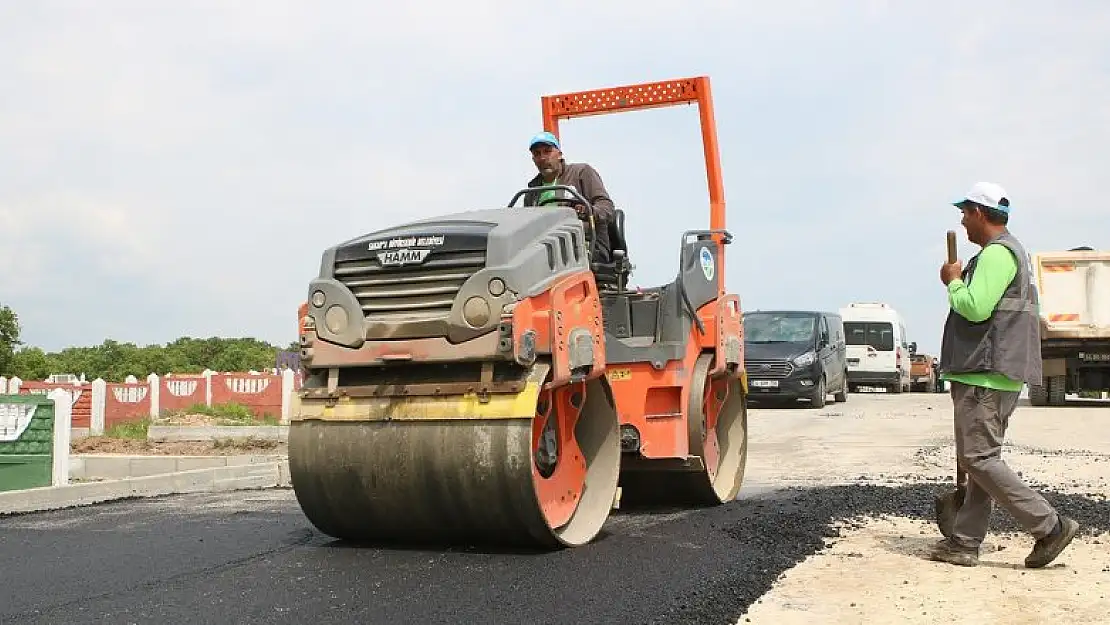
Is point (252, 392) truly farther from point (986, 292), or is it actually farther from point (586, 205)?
point (986, 292)

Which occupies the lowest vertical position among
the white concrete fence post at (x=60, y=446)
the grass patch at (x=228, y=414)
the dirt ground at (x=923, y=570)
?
the dirt ground at (x=923, y=570)

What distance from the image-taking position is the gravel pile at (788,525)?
4.50 m

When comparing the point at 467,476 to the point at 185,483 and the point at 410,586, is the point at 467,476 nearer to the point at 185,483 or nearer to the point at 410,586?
the point at 410,586

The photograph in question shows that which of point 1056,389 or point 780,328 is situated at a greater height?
point 780,328

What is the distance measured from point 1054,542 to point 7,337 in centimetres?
3632

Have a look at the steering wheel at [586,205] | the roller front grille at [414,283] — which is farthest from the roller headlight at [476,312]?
the steering wheel at [586,205]

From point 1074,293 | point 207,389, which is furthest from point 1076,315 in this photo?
point 207,389

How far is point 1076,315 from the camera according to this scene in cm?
1923

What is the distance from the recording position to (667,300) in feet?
23.4

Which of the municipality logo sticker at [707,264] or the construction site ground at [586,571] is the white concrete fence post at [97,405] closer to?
the construction site ground at [586,571]

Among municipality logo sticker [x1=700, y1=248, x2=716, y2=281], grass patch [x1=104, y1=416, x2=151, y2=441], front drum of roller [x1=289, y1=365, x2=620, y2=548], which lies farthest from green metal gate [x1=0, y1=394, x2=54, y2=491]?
grass patch [x1=104, y1=416, x2=151, y2=441]

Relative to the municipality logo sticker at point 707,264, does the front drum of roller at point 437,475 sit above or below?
below

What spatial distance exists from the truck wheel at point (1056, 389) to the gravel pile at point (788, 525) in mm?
12113

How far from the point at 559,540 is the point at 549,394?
705mm
